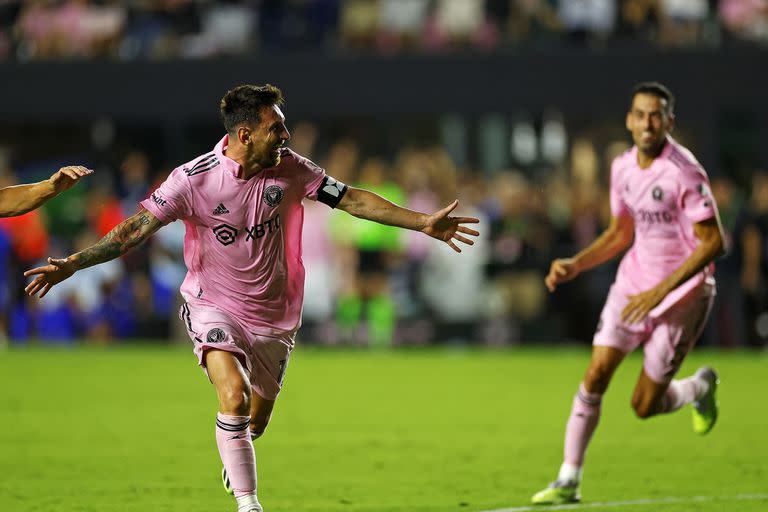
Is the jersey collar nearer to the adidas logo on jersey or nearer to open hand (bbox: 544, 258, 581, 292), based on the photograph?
the adidas logo on jersey

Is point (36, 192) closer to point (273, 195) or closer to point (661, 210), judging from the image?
point (273, 195)

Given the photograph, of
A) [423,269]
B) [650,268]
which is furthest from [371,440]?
[423,269]

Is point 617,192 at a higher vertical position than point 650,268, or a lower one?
higher

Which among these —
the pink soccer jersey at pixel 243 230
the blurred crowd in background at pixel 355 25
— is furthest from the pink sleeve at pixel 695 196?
the blurred crowd in background at pixel 355 25

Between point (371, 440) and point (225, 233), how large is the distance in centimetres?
454

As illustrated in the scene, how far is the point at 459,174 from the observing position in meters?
21.1

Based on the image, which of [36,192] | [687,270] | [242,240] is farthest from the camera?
[687,270]

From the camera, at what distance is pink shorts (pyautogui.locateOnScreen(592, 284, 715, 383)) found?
8.47 meters

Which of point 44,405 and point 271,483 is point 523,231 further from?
point 271,483

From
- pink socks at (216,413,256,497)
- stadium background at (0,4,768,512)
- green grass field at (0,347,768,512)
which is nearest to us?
pink socks at (216,413,256,497)

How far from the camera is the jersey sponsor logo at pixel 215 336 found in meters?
7.21

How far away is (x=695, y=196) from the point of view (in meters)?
8.16

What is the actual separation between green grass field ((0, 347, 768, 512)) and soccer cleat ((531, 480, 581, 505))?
0.60ft

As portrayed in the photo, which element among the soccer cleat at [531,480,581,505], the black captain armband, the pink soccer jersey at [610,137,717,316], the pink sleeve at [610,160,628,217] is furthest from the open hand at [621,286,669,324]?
the black captain armband
